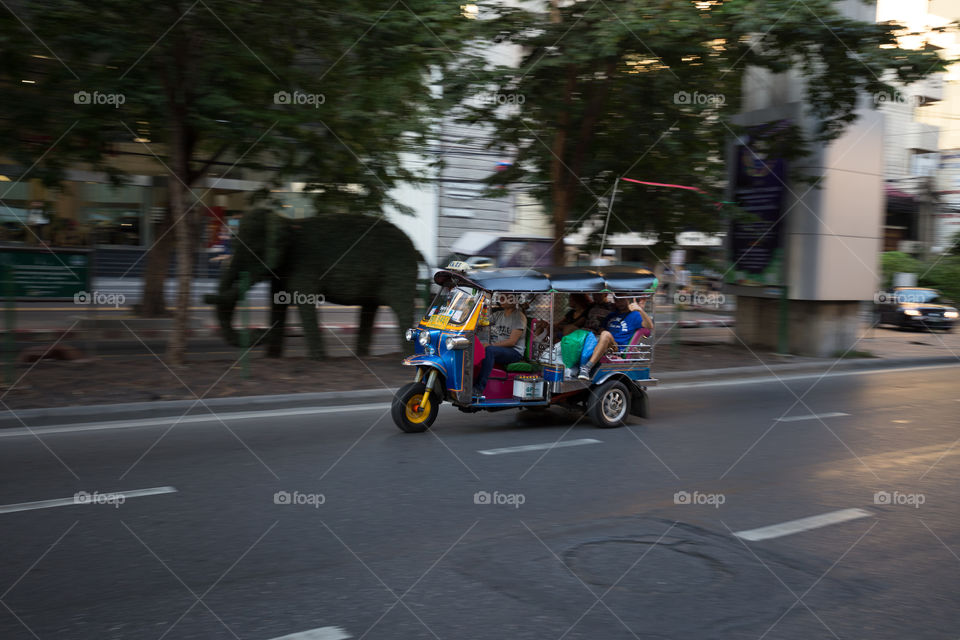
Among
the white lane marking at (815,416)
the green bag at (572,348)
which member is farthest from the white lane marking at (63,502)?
the white lane marking at (815,416)

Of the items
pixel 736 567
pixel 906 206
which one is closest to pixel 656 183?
pixel 736 567

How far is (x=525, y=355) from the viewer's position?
981 cm

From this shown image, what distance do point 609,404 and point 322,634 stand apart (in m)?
6.19

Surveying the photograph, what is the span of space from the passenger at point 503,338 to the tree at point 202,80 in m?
4.23

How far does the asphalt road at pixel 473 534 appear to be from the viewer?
4.44 metres

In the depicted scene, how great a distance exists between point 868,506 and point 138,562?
5.31 metres

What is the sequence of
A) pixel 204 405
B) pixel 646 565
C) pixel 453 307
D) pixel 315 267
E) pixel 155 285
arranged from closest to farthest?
pixel 646 565, pixel 453 307, pixel 204 405, pixel 315 267, pixel 155 285

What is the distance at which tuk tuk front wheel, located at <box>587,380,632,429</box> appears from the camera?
32.1 feet

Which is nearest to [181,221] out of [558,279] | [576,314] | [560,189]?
[558,279]

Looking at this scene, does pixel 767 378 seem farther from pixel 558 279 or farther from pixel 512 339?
pixel 512 339

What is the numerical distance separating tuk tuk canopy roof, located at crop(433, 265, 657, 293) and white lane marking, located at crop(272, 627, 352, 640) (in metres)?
5.22

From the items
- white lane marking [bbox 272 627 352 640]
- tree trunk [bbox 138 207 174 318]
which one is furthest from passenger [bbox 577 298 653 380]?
tree trunk [bbox 138 207 174 318]

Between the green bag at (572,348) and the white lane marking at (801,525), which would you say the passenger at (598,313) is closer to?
the green bag at (572,348)

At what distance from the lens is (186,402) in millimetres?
10328
